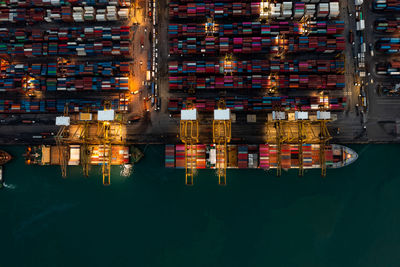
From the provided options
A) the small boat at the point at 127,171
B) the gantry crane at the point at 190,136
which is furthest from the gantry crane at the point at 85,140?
the gantry crane at the point at 190,136

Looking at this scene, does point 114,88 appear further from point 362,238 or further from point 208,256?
point 362,238

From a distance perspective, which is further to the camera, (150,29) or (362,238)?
(150,29)

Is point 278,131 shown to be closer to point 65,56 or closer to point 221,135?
point 221,135

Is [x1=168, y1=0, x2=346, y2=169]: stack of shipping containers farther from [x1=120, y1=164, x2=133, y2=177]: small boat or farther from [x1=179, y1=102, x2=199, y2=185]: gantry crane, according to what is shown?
[x1=120, y1=164, x2=133, y2=177]: small boat

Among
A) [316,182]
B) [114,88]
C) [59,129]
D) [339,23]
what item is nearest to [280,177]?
[316,182]

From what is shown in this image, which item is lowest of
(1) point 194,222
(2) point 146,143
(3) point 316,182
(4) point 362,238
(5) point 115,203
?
(4) point 362,238

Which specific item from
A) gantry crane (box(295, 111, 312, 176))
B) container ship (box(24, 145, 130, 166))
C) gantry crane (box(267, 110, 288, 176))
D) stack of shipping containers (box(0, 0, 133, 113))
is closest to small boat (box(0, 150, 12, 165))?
container ship (box(24, 145, 130, 166))

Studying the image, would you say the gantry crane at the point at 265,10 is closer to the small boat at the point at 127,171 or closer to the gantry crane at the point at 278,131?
the gantry crane at the point at 278,131
